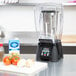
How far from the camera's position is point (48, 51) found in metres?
1.64

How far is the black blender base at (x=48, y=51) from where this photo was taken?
5.37 ft

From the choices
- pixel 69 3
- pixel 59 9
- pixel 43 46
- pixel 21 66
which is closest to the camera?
pixel 21 66

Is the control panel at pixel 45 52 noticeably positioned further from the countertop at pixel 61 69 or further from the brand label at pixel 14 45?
the brand label at pixel 14 45

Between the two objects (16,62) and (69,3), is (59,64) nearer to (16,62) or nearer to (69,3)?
(16,62)

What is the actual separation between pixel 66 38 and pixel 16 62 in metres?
1.77

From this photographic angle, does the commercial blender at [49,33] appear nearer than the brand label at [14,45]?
Yes

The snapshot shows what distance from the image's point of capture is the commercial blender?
1.65 meters

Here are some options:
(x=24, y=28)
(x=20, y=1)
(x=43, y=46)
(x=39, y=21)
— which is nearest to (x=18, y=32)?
(x=24, y=28)

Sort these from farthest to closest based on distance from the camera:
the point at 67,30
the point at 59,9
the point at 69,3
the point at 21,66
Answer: the point at 67,30, the point at 69,3, the point at 59,9, the point at 21,66

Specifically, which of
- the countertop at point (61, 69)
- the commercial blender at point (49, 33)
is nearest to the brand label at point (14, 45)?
the commercial blender at point (49, 33)

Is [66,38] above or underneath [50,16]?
underneath

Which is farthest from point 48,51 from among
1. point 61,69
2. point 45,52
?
point 61,69

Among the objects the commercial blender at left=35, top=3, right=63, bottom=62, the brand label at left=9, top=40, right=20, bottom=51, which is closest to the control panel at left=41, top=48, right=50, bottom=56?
the commercial blender at left=35, top=3, right=63, bottom=62

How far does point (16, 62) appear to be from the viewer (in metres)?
1.44
